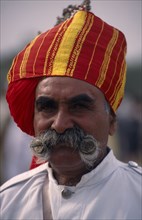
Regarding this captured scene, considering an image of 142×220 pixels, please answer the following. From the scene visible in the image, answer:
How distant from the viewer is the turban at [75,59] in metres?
4.11

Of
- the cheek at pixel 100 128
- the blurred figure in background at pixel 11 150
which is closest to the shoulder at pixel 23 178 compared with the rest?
the cheek at pixel 100 128

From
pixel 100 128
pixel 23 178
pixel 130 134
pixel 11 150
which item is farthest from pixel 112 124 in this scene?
pixel 130 134

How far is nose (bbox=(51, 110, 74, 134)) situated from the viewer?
12.7 ft

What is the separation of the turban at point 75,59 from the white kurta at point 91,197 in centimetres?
52

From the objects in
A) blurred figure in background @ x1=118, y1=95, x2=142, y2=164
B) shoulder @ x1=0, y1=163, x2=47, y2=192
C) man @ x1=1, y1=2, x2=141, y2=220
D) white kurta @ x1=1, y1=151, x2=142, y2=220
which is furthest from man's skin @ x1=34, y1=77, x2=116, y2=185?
blurred figure in background @ x1=118, y1=95, x2=142, y2=164

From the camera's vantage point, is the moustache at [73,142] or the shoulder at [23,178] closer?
the moustache at [73,142]

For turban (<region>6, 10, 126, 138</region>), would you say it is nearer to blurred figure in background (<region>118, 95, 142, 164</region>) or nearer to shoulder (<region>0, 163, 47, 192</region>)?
shoulder (<region>0, 163, 47, 192</region>)

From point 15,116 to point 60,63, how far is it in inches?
27.3

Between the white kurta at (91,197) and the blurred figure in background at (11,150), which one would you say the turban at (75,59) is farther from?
the blurred figure in background at (11,150)

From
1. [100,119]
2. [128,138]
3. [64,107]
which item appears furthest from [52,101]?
[128,138]

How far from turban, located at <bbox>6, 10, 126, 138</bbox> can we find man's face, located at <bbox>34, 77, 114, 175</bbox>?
0.24ft

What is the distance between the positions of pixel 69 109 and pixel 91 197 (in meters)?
0.62

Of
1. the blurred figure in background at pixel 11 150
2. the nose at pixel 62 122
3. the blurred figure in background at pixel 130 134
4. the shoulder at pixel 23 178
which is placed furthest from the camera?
the blurred figure in background at pixel 130 134

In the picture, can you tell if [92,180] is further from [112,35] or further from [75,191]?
[112,35]
